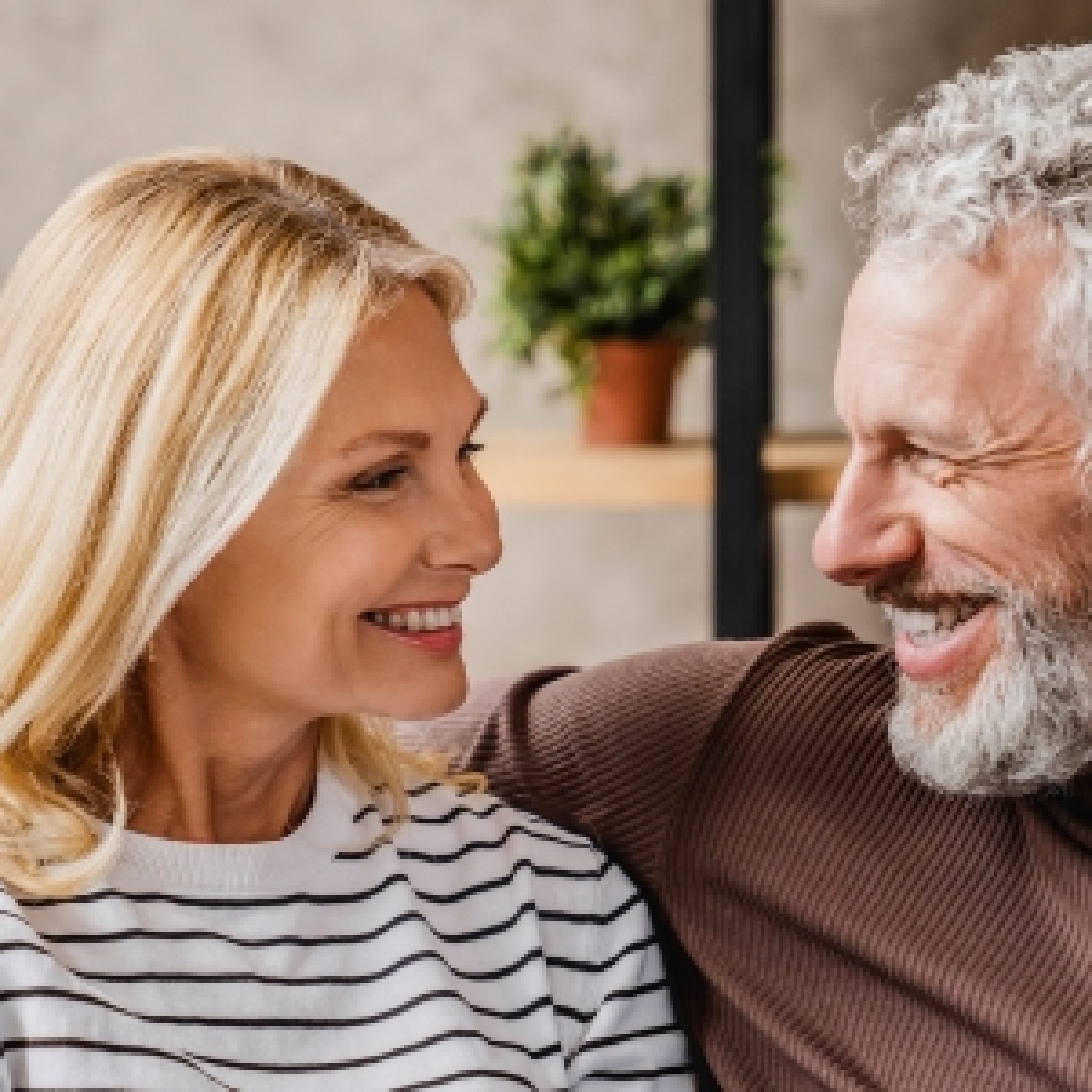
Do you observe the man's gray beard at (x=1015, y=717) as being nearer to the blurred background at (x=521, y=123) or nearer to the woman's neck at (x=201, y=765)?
the woman's neck at (x=201, y=765)

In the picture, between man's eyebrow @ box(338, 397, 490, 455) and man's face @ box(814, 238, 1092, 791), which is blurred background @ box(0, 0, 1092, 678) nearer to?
man's face @ box(814, 238, 1092, 791)

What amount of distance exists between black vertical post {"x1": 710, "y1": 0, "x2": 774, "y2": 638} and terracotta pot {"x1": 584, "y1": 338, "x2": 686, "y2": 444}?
353 mm

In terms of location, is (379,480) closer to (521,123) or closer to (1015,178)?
(1015,178)

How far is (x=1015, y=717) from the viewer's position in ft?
4.92

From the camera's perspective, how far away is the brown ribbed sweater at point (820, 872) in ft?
4.86

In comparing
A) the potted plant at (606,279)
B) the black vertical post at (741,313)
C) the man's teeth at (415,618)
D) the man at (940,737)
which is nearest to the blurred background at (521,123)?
the potted plant at (606,279)

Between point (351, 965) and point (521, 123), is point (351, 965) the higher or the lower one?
the lower one

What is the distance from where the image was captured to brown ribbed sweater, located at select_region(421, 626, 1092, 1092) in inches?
58.3

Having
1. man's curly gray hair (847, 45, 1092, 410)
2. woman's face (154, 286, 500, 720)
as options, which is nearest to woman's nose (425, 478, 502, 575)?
woman's face (154, 286, 500, 720)

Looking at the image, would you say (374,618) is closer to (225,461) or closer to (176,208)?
(225,461)

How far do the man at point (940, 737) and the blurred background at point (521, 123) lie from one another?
5.47 ft

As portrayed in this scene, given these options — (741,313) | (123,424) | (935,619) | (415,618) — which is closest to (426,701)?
(415,618)

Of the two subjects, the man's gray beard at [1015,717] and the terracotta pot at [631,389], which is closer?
the man's gray beard at [1015,717]

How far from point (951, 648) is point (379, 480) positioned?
0.44 meters
